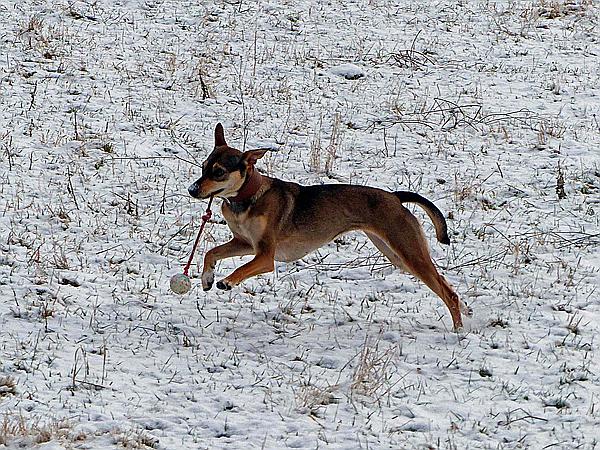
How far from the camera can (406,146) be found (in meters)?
11.8

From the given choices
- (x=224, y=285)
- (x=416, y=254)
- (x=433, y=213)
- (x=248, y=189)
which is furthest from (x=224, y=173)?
(x=433, y=213)

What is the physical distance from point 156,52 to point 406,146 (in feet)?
15.8

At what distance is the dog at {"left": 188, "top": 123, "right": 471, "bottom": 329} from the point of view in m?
7.69

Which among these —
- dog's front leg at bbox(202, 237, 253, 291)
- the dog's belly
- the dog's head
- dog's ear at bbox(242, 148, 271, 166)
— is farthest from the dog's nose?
the dog's belly

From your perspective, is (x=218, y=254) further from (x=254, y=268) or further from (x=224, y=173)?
(x=224, y=173)

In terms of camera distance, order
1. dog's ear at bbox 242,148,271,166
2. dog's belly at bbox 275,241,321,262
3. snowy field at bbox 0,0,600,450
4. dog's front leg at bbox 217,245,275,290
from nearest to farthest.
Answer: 1. snowy field at bbox 0,0,600,450
2. dog's front leg at bbox 217,245,275,290
3. dog's ear at bbox 242,148,271,166
4. dog's belly at bbox 275,241,321,262

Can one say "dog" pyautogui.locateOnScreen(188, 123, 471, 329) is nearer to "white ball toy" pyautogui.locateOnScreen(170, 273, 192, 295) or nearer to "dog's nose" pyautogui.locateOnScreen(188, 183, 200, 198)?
"dog's nose" pyautogui.locateOnScreen(188, 183, 200, 198)

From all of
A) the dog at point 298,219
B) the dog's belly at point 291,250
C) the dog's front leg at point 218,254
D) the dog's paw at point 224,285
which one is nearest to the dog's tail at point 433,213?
the dog at point 298,219

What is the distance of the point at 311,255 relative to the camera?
29.8ft

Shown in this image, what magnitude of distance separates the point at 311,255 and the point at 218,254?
1.41 metres

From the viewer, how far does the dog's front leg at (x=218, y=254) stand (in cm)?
787

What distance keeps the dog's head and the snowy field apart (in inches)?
38.5

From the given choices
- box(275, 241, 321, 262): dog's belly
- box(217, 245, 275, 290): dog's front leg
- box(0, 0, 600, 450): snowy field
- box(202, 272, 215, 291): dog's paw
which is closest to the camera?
box(0, 0, 600, 450): snowy field

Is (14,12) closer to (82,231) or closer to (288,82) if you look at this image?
(288,82)
